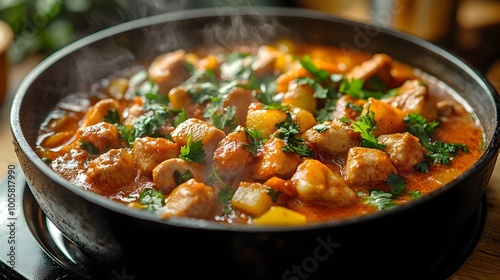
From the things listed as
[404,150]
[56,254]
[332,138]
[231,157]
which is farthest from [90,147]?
[404,150]

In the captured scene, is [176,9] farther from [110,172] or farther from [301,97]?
[110,172]

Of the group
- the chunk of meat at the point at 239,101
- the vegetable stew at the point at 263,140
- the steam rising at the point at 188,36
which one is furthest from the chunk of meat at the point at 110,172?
the steam rising at the point at 188,36

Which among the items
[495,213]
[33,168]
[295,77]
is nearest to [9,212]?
[33,168]

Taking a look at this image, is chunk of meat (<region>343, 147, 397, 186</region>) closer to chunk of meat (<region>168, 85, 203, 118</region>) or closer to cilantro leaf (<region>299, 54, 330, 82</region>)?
cilantro leaf (<region>299, 54, 330, 82</region>)

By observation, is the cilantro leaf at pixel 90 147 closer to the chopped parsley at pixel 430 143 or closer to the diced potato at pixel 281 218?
the diced potato at pixel 281 218

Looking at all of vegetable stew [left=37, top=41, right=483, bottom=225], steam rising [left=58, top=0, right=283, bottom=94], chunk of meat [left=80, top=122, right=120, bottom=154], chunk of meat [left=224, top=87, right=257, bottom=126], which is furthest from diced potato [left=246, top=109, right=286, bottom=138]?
steam rising [left=58, top=0, right=283, bottom=94]
